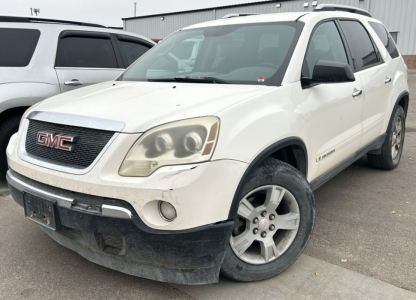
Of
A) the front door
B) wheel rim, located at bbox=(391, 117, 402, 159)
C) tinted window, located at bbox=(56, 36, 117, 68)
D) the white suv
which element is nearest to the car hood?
the white suv

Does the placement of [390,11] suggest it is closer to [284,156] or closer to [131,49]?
[131,49]

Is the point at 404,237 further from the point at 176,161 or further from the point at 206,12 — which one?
the point at 206,12

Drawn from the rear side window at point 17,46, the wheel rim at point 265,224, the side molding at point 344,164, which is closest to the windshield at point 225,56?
the wheel rim at point 265,224

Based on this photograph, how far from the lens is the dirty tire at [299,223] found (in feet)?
7.79

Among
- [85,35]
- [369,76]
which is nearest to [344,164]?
[369,76]

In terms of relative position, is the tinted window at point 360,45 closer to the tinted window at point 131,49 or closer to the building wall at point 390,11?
the tinted window at point 131,49

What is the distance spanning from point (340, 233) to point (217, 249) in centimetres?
153

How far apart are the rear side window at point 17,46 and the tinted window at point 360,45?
344cm

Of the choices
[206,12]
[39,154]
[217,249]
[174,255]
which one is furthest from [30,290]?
[206,12]

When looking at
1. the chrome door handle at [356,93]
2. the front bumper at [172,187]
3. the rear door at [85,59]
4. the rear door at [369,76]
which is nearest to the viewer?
the front bumper at [172,187]

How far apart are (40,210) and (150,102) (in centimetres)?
92

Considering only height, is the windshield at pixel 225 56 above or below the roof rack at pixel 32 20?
below

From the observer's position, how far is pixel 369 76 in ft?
12.7

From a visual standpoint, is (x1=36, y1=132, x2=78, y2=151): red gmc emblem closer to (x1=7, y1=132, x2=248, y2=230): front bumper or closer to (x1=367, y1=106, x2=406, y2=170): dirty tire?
(x1=7, y1=132, x2=248, y2=230): front bumper
